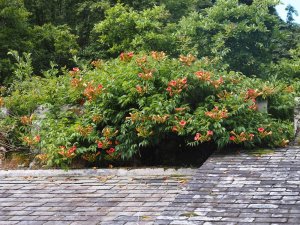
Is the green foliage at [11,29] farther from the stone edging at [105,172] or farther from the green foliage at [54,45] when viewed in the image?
the stone edging at [105,172]

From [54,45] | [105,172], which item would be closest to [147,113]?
[105,172]

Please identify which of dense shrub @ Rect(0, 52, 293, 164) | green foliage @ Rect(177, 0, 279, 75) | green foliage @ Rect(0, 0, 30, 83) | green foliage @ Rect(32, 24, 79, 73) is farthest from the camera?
green foliage @ Rect(32, 24, 79, 73)

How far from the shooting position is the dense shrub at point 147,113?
7.23 metres

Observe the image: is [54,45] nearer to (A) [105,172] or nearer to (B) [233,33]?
(B) [233,33]

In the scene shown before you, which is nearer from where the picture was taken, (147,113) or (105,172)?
(147,113)

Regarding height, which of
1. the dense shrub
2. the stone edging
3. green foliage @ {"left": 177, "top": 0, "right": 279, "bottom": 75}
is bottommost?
the stone edging

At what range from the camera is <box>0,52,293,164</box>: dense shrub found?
7.23m

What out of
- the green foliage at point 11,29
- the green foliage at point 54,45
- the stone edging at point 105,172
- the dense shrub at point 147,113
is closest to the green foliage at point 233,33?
the green foliage at point 54,45

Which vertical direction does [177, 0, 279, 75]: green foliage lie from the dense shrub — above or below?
above

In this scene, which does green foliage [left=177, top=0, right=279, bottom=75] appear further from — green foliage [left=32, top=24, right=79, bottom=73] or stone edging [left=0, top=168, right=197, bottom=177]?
stone edging [left=0, top=168, right=197, bottom=177]

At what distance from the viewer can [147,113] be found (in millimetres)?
7328

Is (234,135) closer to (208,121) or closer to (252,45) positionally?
(208,121)

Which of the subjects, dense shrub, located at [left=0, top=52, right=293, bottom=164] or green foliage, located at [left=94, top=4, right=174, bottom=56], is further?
green foliage, located at [left=94, top=4, right=174, bottom=56]

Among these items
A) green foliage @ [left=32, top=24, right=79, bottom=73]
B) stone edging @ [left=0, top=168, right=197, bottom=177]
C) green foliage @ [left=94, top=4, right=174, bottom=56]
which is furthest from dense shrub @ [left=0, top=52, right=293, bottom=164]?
green foliage @ [left=32, top=24, right=79, bottom=73]
